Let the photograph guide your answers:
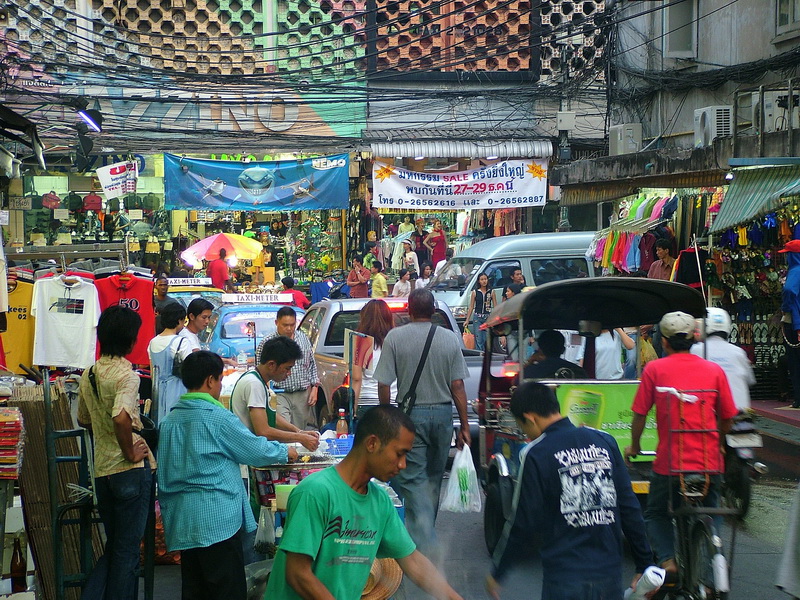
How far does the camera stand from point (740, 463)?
6199 mm

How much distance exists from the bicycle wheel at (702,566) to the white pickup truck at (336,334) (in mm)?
5014

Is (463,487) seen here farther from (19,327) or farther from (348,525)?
(19,327)

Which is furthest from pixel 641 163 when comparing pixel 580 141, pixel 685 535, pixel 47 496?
pixel 47 496

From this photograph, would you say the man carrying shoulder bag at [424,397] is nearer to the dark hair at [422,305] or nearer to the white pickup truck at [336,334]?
the dark hair at [422,305]

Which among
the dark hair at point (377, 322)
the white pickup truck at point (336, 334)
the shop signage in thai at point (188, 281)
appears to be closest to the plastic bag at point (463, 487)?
the dark hair at point (377, 322)

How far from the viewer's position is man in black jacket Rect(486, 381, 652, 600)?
13.4 ft

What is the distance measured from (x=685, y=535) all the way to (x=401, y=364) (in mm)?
2306

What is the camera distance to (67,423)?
593 centimetres

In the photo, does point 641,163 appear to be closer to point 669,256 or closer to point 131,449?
point 669,256

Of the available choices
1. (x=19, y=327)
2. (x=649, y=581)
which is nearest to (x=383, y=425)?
(x=649, y=581)

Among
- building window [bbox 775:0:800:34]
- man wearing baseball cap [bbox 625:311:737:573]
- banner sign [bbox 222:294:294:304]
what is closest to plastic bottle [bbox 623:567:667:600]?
man wearing baseball cap [bbox 625:311:737:573]

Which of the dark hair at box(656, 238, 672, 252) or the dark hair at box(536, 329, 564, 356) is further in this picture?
the dark hair at box(656, 238, 672, 252)

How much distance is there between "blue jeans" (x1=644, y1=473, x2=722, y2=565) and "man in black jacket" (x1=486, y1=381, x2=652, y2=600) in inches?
63.7

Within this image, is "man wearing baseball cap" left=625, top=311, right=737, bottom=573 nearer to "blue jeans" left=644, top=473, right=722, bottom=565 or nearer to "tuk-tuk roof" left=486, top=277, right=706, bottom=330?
"blue jeans" left=644, top=473, right=722, bottom=565
